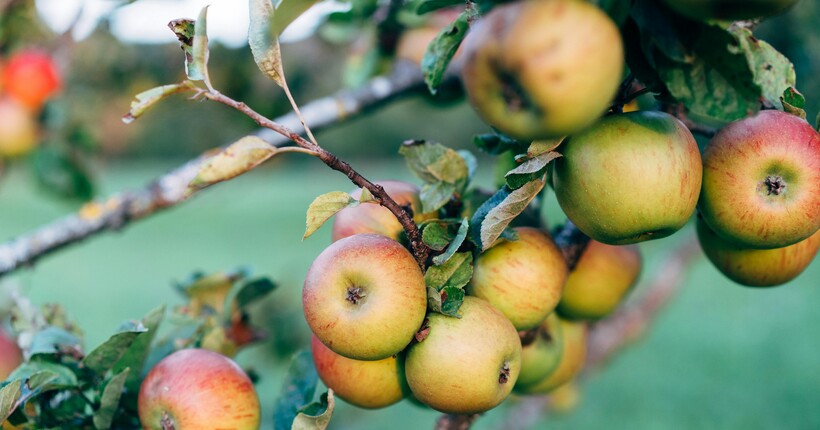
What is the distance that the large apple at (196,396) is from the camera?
80 cm

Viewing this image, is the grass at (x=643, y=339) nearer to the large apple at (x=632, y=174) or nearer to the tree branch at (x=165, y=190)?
the tree branch at (x=165, y=190)

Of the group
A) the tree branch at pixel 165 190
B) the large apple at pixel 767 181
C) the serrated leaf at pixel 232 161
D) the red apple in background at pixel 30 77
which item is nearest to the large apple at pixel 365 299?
the serrated leaf at pixel 232 161

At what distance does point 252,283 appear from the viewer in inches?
40.5

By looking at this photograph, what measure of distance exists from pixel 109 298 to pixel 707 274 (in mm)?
4803

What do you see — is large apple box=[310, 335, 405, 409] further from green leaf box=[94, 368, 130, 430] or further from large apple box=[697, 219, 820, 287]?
large apple box=[697, 219, 820, 287]

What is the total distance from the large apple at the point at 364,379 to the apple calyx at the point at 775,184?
0.46m

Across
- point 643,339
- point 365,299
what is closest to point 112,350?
point 365,299

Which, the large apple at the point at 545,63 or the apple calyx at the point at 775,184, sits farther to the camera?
the apple calyx at the point at 775,184

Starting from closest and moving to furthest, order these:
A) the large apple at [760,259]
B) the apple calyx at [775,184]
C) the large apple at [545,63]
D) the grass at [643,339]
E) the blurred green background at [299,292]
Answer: the large apple at [545,63] < the apple calyx at [775,184] < the large apple at [760,259] < the blurred green background at [299,292] < the grass at [643,339]

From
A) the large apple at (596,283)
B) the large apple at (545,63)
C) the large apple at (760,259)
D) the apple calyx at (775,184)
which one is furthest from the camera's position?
the large apple at (596,283)

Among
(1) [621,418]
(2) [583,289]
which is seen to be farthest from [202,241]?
(2) [583,289]

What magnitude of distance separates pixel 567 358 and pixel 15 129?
1684mm

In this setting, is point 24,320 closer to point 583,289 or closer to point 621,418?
point 583,289

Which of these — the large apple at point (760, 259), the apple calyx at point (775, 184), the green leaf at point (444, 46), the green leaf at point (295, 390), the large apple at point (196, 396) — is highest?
the green leaf at point (444, 46)
